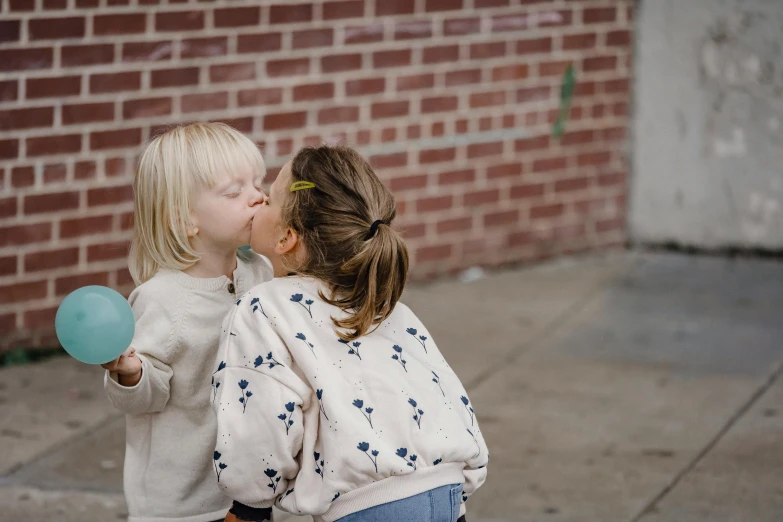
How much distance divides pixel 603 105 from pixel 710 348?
78.9 inches

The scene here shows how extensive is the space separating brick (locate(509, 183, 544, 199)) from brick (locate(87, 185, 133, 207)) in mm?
2335

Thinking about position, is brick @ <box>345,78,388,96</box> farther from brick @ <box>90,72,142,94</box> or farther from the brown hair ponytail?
the brown hair ponytail

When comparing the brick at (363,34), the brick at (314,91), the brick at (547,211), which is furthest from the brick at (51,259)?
the brick at (547,211)

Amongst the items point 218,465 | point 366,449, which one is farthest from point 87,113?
point 366,449

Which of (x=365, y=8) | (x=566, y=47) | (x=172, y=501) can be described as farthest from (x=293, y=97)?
(x=172, y=501)

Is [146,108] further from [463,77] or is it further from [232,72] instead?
[463,77]

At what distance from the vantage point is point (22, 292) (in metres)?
4.85

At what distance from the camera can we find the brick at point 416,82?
6.10m

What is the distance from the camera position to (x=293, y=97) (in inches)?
223

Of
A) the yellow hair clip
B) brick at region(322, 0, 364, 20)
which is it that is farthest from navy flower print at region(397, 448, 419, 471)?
brick at region(322, 0, 364, 20)

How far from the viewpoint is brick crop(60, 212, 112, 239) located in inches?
195

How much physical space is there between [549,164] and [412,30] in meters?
1.19

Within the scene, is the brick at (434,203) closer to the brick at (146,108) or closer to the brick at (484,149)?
the brick at (484,149)

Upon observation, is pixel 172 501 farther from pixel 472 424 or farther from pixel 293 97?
pixel 293 97
